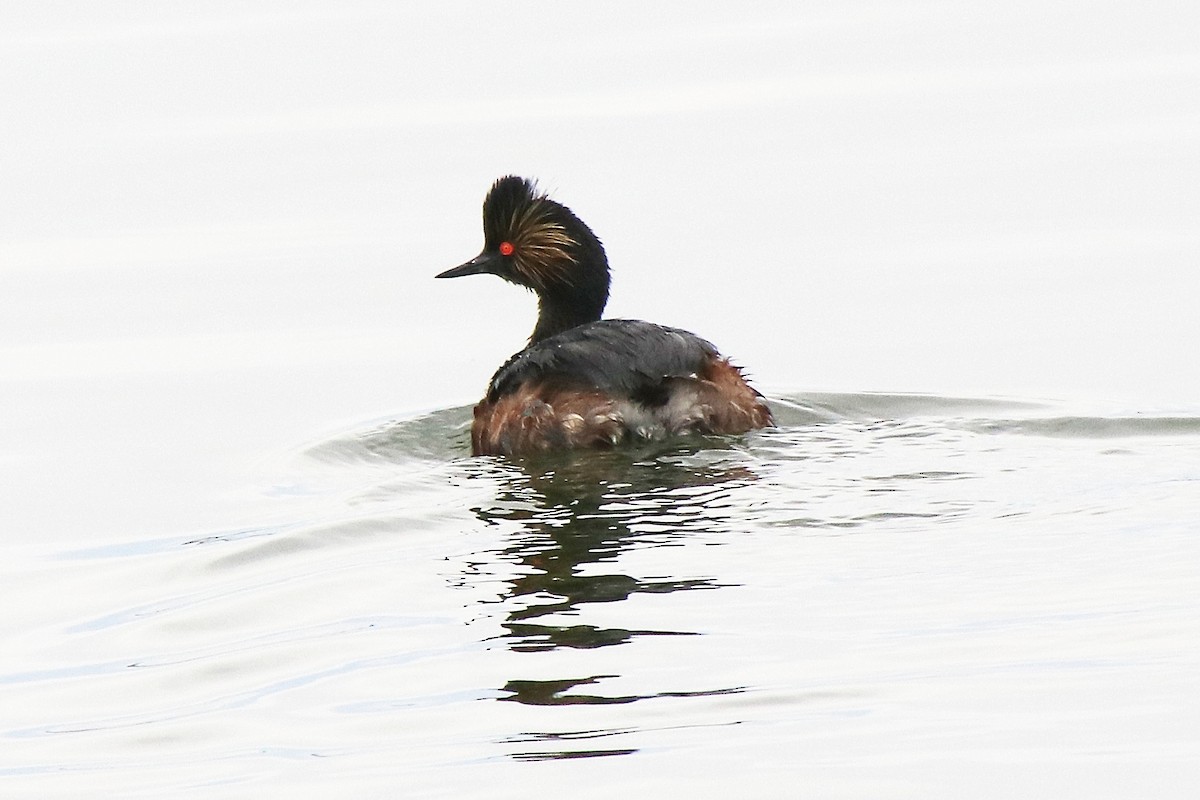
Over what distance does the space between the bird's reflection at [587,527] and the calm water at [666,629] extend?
0.06 feet

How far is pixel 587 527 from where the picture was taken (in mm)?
7902

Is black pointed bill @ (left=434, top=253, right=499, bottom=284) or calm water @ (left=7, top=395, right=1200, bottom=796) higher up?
black pointed bill @ (left=434, top=253, right=499, bottom=284)

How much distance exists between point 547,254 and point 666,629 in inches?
157

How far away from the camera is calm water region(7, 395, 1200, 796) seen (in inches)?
216

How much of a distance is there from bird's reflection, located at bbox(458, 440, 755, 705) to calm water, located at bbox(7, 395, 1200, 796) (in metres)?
0.02

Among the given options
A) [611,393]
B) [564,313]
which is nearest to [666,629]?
[611,393]

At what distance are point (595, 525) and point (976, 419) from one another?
251cm

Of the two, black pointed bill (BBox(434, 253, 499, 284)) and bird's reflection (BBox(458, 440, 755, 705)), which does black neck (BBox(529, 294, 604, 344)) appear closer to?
black pointed bill (BBox(434, 253, 499, 284))

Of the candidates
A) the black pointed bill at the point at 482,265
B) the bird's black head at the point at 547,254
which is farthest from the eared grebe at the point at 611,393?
the black pointed bill at the point at 482,265

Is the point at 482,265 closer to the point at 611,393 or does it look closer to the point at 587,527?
the point at 611,393

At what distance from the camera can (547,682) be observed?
6098 millimetres

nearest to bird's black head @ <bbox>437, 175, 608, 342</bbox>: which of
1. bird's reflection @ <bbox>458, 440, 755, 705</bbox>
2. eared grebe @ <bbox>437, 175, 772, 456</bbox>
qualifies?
eared grebe @ <bbox>437, 175, 772, 456</bbox>

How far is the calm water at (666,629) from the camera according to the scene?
5484mm

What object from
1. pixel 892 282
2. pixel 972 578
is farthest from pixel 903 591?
pixel 892 282
